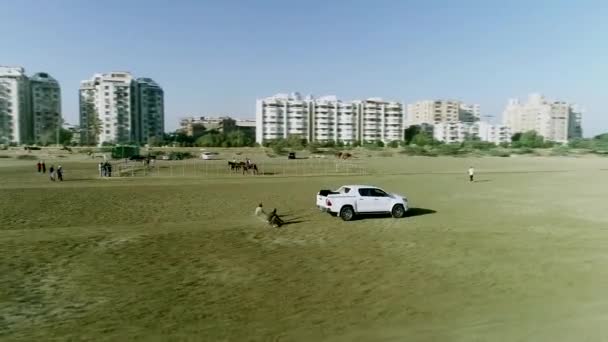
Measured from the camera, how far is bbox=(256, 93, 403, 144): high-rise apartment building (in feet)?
552

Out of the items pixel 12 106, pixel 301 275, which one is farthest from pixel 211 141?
pixel 301 275

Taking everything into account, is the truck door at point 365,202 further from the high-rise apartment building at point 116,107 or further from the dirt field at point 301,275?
the high-rise apartment building at point 116,107

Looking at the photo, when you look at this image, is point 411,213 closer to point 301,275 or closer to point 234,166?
point 301,275

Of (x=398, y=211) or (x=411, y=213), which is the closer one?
(x=398, y=211)

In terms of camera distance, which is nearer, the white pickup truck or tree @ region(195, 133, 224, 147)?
the white pickup truck

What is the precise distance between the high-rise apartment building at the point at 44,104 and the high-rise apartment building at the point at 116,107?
9126 millimetres

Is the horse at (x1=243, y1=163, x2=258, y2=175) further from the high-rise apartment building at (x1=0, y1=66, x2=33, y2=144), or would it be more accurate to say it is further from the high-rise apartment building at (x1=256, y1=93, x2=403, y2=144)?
the high-rise apartment building at (x1=0, y1=66, x2=33, y2=144)

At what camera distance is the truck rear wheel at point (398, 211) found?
61.5 feet

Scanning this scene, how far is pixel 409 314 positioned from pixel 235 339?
3.30m

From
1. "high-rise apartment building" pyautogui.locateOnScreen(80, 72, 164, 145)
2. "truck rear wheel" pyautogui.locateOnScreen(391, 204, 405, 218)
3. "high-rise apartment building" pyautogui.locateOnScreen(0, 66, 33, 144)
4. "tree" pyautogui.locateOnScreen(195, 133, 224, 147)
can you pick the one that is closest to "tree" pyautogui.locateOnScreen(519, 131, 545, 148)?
"tree" pyautogui.locateOnScreen(195, 133, 224, 147)

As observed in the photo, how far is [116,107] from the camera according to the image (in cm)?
15525

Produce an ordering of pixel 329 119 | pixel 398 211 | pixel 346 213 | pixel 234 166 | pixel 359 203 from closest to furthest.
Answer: pixel 346 213 → pixel 359 203 → pixel 398 211 → pixel 234 166 → pixel 329 119

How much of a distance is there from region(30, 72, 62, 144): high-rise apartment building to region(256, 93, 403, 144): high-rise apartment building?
73651 mm

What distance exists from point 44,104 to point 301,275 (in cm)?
17644
